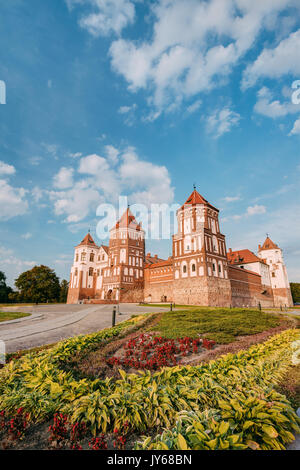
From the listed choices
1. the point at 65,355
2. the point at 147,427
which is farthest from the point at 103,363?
the point at 147,427

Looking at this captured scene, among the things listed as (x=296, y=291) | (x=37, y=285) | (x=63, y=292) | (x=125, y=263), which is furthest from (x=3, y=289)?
(x=296, y=291)

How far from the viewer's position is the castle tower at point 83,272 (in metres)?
50.7

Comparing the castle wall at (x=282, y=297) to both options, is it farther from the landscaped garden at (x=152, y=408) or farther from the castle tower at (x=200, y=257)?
the landscaped garden at (x=152, y=408)

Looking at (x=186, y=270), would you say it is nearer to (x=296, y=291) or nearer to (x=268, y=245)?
(x=268, y=245)

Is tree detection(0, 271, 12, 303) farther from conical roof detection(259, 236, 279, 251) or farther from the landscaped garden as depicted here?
conical roof detection(259, 236, 279, 251)

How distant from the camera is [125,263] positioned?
47.1m

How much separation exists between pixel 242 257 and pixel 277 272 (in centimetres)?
981

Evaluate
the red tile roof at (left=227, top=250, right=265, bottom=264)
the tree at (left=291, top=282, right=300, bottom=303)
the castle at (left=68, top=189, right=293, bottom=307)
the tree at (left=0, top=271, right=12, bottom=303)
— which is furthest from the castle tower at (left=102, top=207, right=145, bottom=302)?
the tree at (left=291, top=282, right=300, bottom=303)

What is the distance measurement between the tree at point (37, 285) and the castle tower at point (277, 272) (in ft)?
167

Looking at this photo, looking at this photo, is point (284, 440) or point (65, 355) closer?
point (284, 440)

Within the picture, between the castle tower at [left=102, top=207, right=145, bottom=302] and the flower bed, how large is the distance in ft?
120

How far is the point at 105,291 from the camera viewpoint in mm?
46969
